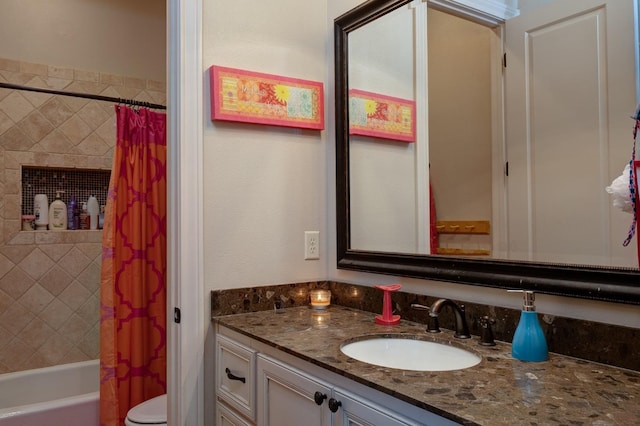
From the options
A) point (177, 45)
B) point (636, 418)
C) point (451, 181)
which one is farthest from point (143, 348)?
point (636, 418)

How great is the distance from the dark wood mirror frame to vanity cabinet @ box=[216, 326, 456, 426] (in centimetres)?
51

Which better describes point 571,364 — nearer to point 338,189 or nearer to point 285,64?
point 338,189

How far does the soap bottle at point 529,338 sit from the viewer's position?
1.07 metres

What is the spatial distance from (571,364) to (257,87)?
4.41 ft

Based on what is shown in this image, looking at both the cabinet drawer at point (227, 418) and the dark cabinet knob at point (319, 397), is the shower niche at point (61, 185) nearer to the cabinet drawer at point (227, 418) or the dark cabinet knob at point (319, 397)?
the cabinet drawer at point (227, 418)

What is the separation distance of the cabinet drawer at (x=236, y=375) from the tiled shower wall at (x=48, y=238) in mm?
1819

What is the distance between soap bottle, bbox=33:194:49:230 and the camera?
2.89m

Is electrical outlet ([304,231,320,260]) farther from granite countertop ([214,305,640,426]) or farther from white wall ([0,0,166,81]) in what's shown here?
white wall ([0,0,166,81])

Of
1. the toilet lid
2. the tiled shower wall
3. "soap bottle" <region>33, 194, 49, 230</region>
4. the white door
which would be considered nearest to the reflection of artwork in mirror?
the white door

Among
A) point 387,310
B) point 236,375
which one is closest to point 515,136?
point 387,310

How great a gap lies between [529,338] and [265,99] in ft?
4.00

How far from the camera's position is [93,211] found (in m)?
3.09

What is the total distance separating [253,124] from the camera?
1757 mm

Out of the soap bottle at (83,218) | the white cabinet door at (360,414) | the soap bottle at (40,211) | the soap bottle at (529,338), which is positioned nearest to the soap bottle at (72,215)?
the soap bottle at (83,218)
